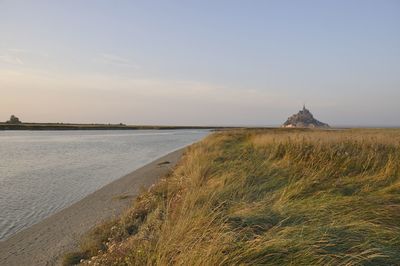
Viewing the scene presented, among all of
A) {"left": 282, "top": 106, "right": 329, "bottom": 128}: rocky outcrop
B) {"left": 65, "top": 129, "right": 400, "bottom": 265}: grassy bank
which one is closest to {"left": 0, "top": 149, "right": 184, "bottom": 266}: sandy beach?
{"left": 65, "top": 129, "right": 400, "bottom": 265}: grassy bank

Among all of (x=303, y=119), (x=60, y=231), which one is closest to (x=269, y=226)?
(x=60, y=231)

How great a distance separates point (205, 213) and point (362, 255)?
1.80 meters

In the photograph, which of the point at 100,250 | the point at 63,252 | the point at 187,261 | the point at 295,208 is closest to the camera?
the point at 187,261

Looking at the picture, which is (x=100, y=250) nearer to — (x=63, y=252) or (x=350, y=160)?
(x=63, y=252)

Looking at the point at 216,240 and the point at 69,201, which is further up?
the point at 216,240

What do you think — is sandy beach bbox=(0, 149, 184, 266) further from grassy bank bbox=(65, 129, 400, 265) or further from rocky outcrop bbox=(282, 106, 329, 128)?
rocky outcrop bbox=(282, 106, 329, 128)

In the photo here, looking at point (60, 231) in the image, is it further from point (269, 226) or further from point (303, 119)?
point (303, 119)

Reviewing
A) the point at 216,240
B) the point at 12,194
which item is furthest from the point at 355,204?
the point at 12,194

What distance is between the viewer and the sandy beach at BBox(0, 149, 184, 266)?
20.6 ft

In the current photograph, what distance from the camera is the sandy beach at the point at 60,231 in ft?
20.6

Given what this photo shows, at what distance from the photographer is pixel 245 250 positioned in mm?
3490

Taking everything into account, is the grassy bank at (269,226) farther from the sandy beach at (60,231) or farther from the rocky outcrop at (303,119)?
the rocky outcrop at (303,119)

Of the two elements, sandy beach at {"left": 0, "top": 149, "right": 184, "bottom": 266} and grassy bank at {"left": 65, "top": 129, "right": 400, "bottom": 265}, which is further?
sandy beach at {"left": 0, "top": 149, "right": 184, "bottom": 266}

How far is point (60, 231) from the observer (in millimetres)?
7590
